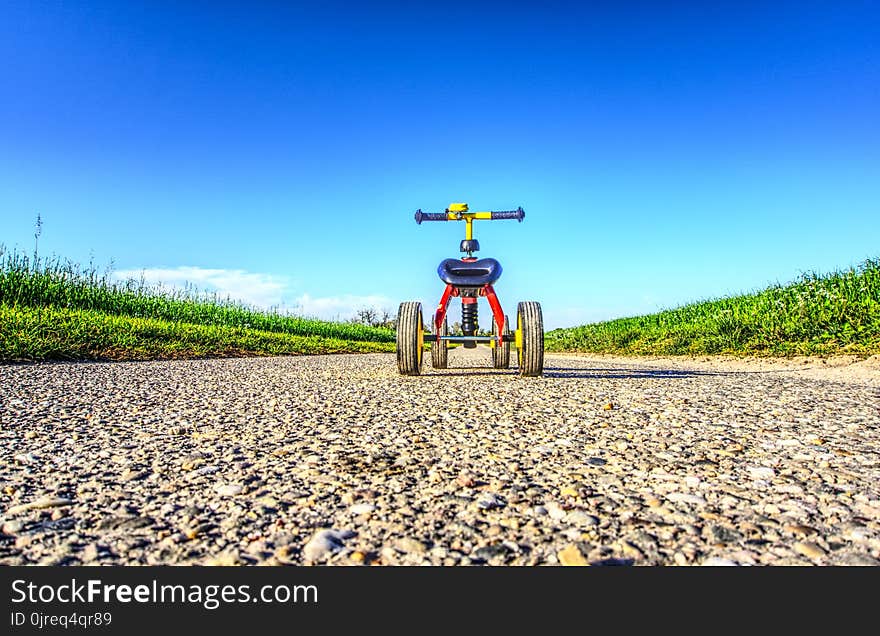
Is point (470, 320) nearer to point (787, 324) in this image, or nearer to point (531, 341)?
point (531, 341)

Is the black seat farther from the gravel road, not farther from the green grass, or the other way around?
the green grass

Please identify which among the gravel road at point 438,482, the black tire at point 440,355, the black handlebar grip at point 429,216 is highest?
the black handlebar grip at point 429,216

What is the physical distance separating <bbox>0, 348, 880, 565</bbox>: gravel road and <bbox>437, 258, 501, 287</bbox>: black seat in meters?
2.38

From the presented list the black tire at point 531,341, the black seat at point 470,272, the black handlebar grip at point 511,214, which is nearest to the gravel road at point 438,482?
the black tire at point 531,341

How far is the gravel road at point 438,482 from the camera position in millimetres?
1302

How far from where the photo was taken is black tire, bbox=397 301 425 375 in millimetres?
5664

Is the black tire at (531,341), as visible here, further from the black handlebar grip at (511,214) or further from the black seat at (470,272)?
the black handlebar grip at (511,214)

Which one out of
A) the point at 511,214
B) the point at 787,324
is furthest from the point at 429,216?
the point at 787,324

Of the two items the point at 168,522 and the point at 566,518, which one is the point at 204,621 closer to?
the point at 168,522

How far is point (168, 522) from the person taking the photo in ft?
4.78

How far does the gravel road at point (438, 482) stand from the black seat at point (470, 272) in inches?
93.7

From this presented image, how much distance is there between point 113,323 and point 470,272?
282 inches

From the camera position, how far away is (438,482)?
5.98 ft

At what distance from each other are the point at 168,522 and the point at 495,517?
32.1 inches
